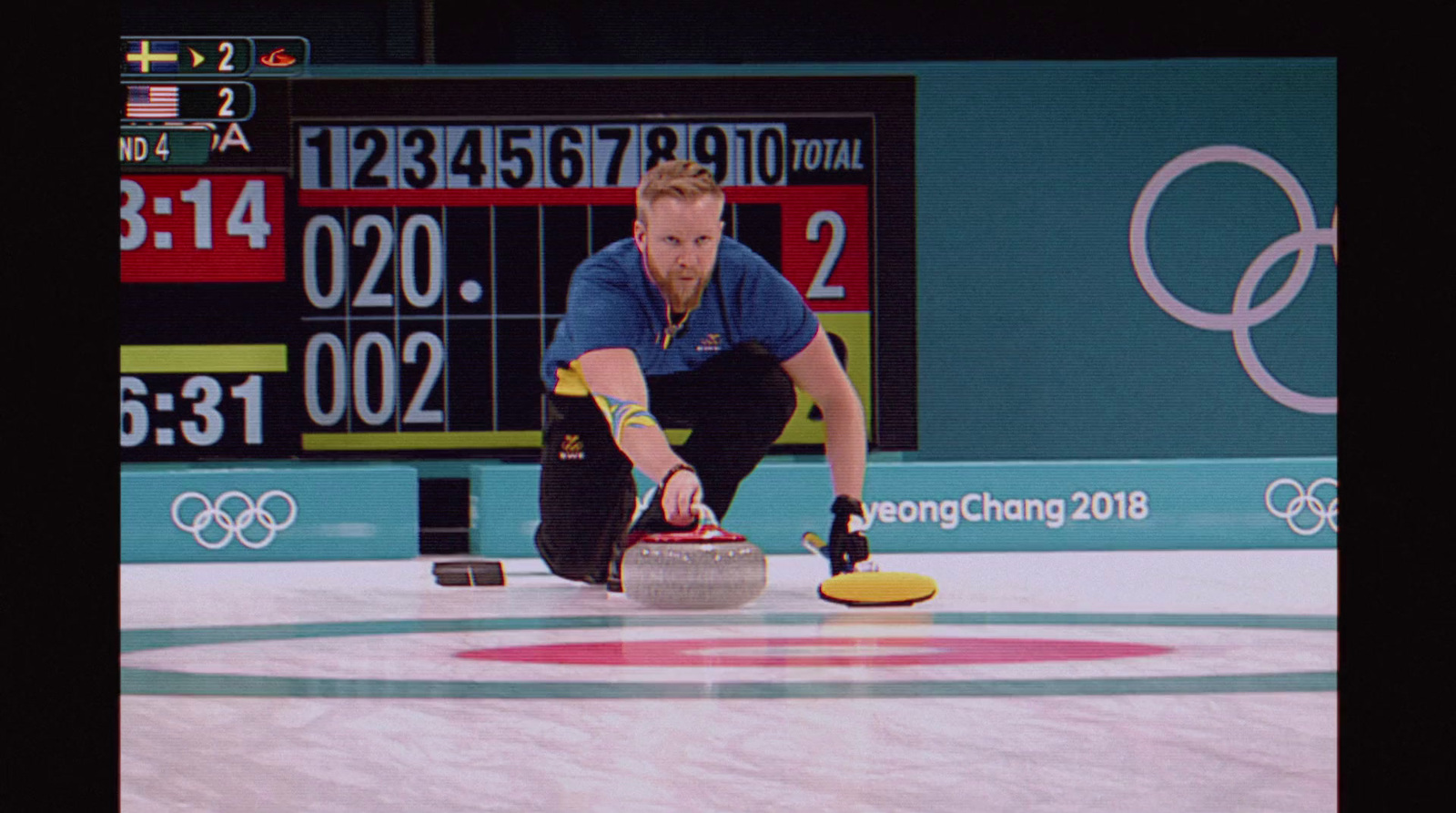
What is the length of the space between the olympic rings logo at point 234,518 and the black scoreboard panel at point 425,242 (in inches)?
7.8

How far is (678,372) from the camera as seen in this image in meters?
4.59

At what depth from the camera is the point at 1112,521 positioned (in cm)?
Answer: 589

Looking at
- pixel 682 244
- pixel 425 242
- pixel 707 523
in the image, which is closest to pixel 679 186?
pixel 682 244

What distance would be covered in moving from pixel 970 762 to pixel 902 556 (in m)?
3.67

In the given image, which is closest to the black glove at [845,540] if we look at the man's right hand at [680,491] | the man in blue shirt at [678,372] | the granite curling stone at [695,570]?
the man in blue shirt at [678,372]

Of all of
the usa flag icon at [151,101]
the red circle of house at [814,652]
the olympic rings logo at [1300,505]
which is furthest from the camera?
the olympic rings logo at [1300,505]

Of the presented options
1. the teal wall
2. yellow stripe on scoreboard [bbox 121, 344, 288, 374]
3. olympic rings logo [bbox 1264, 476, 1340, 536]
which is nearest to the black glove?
the teal wall

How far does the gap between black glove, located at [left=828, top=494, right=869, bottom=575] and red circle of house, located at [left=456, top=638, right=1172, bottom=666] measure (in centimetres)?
89

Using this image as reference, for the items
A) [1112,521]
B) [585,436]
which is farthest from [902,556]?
[585,436]

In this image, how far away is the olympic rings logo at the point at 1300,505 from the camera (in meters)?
5.89

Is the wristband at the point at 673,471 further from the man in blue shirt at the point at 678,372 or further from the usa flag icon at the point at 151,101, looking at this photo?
the usa flag icon at the point at 151,101

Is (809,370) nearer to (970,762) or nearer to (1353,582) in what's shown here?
(970,762)

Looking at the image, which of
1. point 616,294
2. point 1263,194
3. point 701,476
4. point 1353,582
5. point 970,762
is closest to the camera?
point 1353,582
